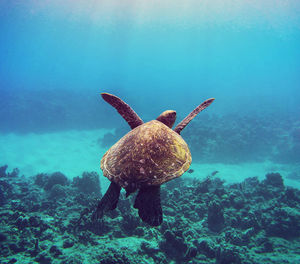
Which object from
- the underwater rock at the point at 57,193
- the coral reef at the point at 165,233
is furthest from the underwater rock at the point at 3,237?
the underwater rock at the point at 57,193

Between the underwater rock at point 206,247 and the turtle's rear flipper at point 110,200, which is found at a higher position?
the turtle's rear flipper at point 110,200

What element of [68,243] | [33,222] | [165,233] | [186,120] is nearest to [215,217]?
[165,233]

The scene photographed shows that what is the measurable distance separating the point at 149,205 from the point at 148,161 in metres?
0.73

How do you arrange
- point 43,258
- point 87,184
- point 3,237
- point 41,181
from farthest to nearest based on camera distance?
1. point 41,181
2. point 87,184
3. point 3,237
4. point 43,258

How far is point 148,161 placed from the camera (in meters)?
2.88

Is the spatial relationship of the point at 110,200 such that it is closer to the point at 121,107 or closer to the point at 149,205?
the point at 149,205

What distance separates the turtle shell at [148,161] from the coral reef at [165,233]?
3.08m

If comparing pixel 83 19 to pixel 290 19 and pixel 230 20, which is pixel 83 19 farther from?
pixel 290 19

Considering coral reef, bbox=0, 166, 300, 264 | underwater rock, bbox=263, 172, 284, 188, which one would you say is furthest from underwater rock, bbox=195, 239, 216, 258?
underwater rock, bbox=263, 172, 284, 188

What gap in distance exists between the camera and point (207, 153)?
20641mm

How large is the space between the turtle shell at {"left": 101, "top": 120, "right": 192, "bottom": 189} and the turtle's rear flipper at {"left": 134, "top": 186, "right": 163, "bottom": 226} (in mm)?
A: 243

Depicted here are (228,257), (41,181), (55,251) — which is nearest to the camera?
(55,251)

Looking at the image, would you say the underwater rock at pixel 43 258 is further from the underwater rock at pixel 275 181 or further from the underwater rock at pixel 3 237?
the underwater rock at pixel 275 181

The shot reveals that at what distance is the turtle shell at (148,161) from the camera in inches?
108
